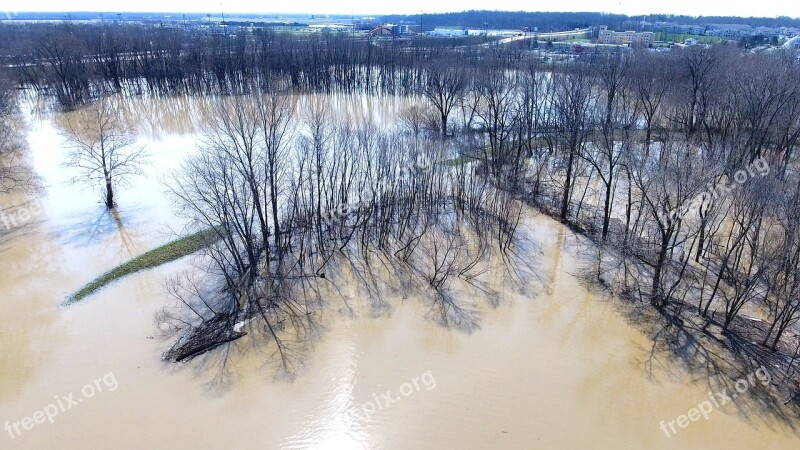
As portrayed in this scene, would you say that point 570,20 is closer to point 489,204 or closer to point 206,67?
point 206,67

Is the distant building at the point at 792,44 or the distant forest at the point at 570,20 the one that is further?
the distant forest at the point at 570,20

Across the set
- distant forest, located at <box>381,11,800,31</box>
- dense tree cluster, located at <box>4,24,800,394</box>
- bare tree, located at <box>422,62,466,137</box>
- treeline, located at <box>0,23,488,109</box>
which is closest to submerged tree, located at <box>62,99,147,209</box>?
dense tree cluster, located at <box>4,24,800,394</box>

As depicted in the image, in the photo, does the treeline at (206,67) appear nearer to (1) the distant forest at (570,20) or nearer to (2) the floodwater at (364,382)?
(2) the floodwater at (364,382)

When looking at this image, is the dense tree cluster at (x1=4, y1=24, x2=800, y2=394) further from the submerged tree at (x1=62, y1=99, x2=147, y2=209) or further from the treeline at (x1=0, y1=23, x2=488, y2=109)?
the treeline at (x1=0, y1=23, x2=488, y2=109)

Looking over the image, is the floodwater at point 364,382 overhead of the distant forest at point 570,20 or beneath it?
beneath

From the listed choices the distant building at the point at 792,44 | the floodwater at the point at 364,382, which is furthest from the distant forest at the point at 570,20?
the floodwater at the point at 364,382
